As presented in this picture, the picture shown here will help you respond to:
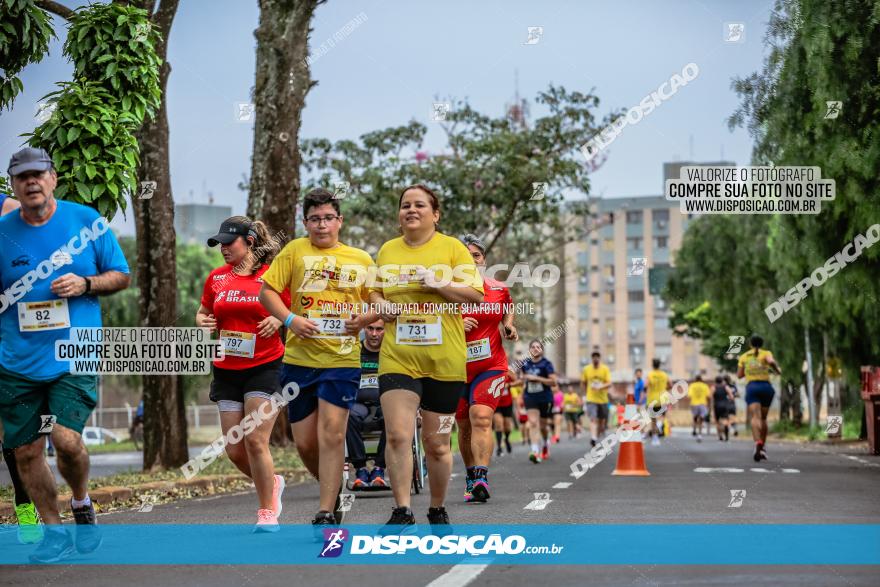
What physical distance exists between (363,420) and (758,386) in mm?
9388

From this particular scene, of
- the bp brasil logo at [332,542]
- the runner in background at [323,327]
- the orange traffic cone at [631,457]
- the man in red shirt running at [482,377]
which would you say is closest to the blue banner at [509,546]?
the bp brasil logo at [332,542]

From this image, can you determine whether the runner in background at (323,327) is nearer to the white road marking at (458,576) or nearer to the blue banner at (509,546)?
the blue banner at (509,546)

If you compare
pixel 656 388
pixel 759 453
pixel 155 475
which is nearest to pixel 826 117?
pixel 759 453

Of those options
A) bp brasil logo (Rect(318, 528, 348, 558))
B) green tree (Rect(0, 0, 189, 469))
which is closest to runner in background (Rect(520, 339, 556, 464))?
green tree (Rect(0, 0, 189, 469))

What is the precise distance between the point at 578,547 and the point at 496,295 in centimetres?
483

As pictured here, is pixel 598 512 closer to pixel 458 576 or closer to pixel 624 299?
pixel 458 576

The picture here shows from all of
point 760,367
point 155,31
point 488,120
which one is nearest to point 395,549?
point 155,31

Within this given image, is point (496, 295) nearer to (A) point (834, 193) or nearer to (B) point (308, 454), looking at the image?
(B) point (308, 454)

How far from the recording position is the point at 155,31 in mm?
15203

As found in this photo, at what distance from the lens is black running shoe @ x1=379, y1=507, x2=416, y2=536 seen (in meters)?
8.59

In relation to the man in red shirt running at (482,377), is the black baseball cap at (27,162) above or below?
above

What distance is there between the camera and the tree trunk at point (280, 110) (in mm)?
22312

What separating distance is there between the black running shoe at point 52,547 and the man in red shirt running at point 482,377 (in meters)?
5.13

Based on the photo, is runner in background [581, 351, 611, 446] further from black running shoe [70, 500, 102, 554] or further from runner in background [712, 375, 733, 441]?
black running shoe [70, 500, 102, 554]
